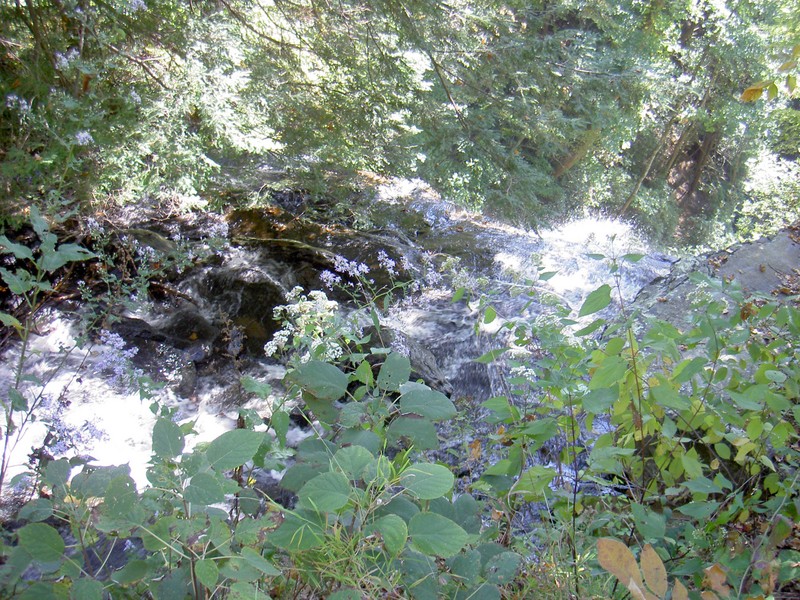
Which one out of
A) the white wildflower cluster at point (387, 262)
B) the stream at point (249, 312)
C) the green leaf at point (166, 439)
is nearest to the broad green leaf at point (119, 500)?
the green leaf at point (166, 439)

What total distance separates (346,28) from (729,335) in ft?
14.2

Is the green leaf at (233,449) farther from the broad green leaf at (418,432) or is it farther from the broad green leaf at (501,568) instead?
the broad green leaf at (501,568)

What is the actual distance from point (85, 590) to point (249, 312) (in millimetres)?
4178

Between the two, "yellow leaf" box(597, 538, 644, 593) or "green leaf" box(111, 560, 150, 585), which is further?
"green leaf" box(111, 560, 150, 585)

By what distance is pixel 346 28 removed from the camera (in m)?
4.89

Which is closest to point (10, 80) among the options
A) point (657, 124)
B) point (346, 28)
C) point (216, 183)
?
point (216, 183)

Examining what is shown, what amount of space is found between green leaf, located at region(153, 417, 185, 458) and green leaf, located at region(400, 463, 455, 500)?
356 mm

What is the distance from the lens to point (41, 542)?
0.85m

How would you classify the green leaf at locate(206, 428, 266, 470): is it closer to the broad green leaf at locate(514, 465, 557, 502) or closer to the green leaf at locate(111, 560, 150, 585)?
the green leaf at locate(111, 560, 150, 585)

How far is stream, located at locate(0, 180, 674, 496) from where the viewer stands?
11.6ft

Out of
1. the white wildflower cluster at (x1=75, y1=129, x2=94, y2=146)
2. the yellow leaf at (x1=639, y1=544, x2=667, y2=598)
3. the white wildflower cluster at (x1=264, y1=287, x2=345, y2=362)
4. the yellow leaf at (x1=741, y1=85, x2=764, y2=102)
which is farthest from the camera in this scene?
the white wildflower cluster at (x1=75, y1=129, x2=94, y2=146)

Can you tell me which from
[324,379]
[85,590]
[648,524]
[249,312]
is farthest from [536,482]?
[249,312]

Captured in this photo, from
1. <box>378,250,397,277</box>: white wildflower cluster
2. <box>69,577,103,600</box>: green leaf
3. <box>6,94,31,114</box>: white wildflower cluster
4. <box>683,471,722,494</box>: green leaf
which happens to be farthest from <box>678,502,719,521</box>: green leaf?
<box>6,94,31,114</box>: white wildflower cluster

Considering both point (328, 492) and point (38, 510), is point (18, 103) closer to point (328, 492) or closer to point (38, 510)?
point (38, 510)
